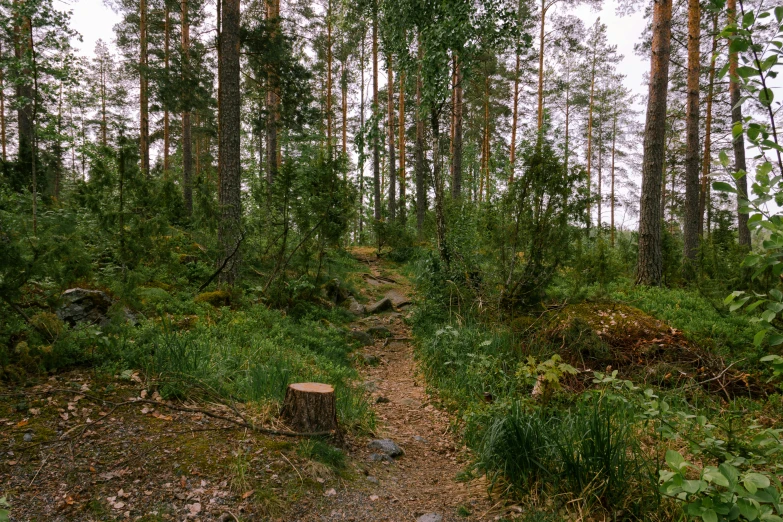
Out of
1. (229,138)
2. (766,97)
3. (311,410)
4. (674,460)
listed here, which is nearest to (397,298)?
(229,138)

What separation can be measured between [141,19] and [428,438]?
56.9ft

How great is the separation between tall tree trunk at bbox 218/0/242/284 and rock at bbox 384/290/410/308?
3654 mm

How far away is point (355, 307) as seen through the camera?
29.3 ft

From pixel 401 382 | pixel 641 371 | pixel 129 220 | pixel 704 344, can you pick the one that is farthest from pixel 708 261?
pixel 129 220

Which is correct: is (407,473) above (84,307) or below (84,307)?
below

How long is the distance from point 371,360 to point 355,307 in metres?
2.44

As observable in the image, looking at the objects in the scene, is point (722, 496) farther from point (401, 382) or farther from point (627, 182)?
point (627, 182)

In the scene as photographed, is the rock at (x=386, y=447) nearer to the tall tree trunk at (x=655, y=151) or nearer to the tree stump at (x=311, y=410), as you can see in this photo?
the tree stump at (x=311, y=410)

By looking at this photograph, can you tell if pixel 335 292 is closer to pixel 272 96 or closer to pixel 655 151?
pixel 655 151

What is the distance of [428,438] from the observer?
169 inches

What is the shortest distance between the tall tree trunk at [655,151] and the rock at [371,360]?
530 cm

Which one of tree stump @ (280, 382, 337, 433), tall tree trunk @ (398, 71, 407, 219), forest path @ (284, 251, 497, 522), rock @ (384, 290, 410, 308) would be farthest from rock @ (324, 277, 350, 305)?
tall tree trunk @ (398, 71, 407, 219)

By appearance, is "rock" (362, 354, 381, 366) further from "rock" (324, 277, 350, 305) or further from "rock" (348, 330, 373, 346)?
"rock" (324, 277, 350, 305)

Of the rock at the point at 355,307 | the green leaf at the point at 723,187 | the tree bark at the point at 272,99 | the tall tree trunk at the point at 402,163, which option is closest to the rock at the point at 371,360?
the rock at the point at 355,307
